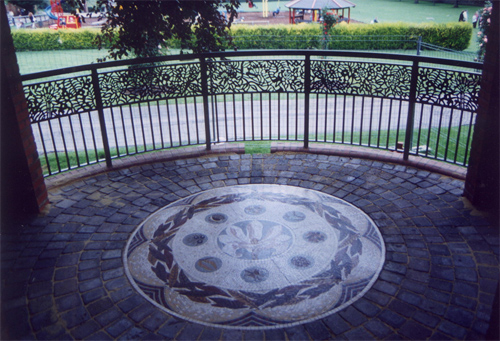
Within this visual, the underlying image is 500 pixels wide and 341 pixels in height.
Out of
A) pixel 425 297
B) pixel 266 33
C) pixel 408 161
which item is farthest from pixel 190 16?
pixel 266 33

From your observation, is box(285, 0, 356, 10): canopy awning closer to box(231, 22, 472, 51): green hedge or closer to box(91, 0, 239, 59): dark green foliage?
box(231, 22, 472, 51): green hedge

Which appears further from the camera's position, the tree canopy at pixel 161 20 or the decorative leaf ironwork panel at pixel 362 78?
the tree canopy at pixel 161 20

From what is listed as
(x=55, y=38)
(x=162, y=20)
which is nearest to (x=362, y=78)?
(x=162, y=20)

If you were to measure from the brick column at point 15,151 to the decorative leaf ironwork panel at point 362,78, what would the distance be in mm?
3512

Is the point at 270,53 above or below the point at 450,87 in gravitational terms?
above

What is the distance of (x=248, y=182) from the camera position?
5.12 m

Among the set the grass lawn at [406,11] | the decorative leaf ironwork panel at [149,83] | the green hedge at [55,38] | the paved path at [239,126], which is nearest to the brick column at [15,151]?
the decorative leaf ironwork panel at [149,83]

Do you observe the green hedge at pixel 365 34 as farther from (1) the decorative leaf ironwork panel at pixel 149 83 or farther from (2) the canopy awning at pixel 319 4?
(1) the decorative leaf ironwork panel at pixel 149 83

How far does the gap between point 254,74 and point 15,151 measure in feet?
9.87

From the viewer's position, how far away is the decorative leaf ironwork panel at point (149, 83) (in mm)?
5203

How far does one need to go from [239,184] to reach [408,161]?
227cm

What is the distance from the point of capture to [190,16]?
5.65 metres

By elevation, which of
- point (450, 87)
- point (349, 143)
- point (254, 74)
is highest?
point (254, 74)

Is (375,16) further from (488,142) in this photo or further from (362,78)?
(488,142)
